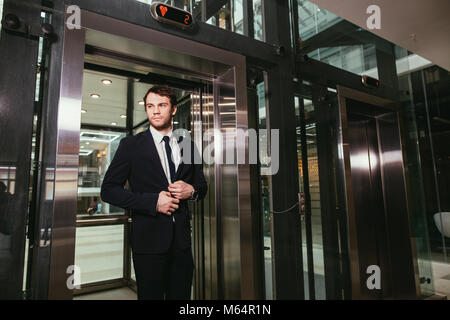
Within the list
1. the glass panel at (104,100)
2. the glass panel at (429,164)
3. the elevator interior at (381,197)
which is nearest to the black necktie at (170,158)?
the glass panel at (104,100)

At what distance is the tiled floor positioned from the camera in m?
2.29

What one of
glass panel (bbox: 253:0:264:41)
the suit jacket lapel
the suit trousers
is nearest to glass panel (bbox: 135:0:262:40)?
glass panel (bbox: 253:0:264:41)

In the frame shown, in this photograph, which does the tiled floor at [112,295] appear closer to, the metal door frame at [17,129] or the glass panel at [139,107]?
the metal door frame at [17,129]

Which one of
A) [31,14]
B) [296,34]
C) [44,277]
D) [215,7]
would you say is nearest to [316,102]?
[296,34]

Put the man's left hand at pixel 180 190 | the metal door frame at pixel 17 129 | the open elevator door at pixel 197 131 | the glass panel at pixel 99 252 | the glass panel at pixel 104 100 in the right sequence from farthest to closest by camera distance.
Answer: the glass panel at pixel 99 252, the glass panel at pixel 104 100, the man's left hand at pixel 180 190, the open elevator door at pixel 197 131, the metal door frame at pixel 17 129

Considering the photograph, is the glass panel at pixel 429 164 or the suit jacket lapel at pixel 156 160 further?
the glass panel at pixel 429 164

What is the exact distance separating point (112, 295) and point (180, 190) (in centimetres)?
124

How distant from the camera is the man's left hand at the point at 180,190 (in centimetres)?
191

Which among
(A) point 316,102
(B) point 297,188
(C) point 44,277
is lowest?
(C) point 44,277

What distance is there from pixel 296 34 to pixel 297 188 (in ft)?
4.46

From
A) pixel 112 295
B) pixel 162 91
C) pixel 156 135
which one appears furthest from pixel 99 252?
pixel 162 91

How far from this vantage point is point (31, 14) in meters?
1.41

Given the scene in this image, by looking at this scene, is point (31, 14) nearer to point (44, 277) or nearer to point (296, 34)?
point (44, 277)

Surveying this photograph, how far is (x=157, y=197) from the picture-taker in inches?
72.1
